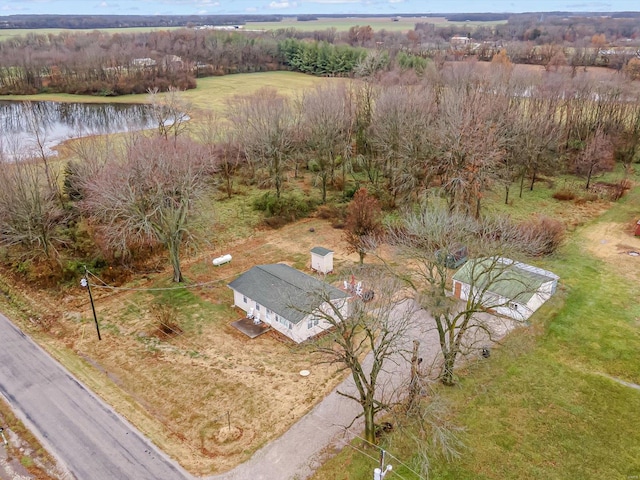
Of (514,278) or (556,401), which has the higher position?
(514,278)

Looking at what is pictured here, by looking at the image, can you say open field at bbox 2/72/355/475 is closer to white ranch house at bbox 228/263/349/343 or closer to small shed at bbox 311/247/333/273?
white ranch house at bbox 228/263/349/343

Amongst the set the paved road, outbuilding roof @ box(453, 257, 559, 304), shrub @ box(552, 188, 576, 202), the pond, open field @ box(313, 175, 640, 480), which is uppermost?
the pond

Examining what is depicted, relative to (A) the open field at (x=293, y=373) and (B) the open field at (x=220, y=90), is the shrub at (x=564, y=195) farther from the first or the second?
(B) the open field at (x=220, y=90)

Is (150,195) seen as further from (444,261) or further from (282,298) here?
(444,261)

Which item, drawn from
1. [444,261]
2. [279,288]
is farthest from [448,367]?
[279,288]

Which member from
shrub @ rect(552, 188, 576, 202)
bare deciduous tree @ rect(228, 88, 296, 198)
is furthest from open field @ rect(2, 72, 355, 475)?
shrub @ rect(552, 188, 576, 202)

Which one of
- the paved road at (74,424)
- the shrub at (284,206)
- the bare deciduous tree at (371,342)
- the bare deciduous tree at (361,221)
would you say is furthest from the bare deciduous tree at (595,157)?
the paved road at (74,424)

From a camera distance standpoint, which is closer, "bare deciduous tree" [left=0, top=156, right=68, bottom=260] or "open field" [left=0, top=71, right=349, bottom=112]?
"bare deciduous tree" [left=0, top=156, right=68, bottom=260]
